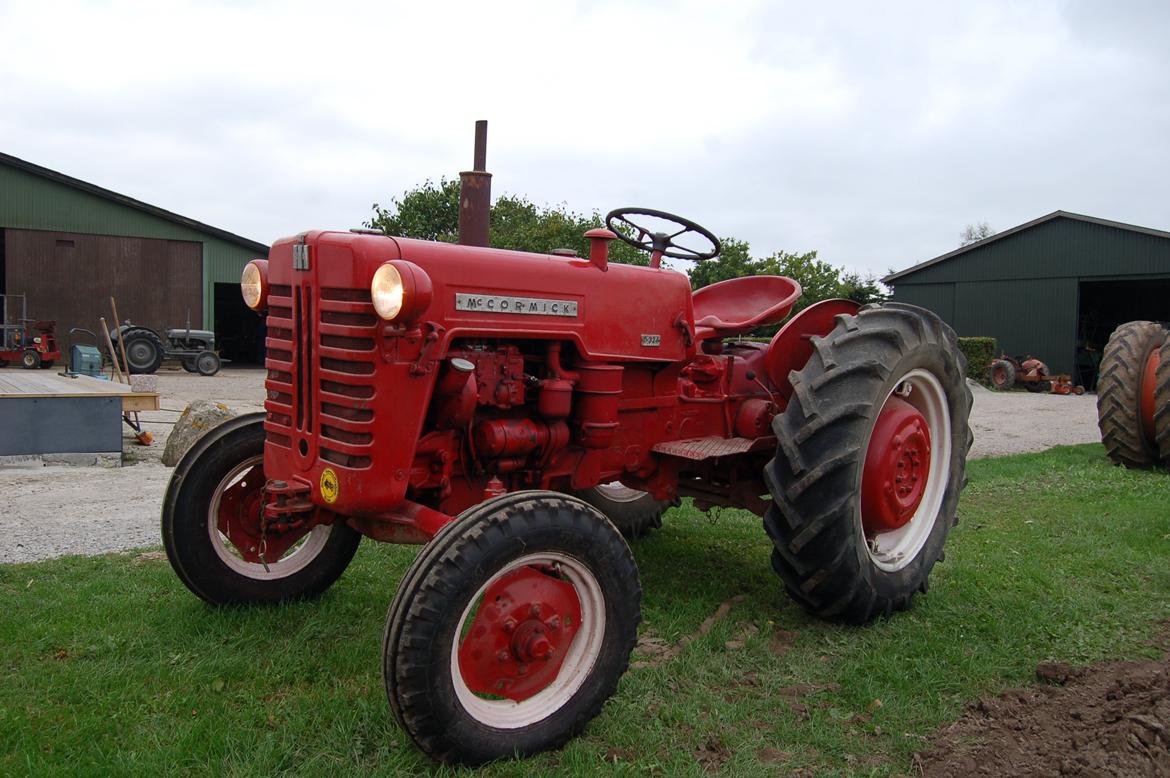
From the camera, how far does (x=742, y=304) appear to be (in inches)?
192

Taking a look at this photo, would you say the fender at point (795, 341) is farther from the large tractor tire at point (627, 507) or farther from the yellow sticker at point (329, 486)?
the yellow sticker at point (329, 486)

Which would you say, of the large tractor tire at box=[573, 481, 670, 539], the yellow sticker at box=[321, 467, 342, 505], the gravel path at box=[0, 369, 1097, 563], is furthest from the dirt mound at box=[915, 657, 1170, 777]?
the gravel path at box=[0, 369, 1097, 563]

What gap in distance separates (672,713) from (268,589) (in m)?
1.89

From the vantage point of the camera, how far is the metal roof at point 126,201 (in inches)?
854

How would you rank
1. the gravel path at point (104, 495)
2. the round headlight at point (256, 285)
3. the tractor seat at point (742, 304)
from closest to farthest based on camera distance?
the round headlight at point (256, 285)
the tractor seat at point (742, 304)
the gravel path at point (104, 495)

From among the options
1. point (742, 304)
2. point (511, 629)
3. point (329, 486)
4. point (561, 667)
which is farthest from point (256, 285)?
point (742, 304)

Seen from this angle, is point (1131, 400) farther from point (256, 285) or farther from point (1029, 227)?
point (1029, 227)

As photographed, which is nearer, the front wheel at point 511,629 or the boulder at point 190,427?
the front wheel at point 511,629

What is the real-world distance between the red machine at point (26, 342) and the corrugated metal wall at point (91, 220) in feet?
2.83

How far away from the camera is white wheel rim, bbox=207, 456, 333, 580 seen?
3797 millimetres

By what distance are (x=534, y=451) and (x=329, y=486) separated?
87cm

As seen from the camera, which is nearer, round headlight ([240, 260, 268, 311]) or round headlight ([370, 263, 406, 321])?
round headlight ([370, 263, 406, 321])

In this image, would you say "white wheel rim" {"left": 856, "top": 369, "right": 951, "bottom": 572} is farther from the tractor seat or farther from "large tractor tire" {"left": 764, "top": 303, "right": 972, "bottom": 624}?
the tractor seat

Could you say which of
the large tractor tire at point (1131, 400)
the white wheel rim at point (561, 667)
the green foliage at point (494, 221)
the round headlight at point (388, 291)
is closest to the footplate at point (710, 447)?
the white wheel rim at point (561, 667)
